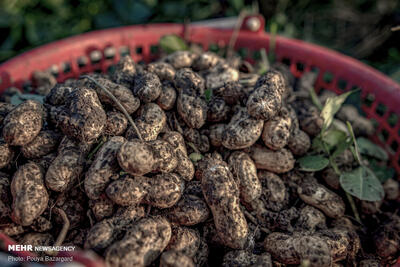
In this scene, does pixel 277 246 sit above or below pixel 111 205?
below

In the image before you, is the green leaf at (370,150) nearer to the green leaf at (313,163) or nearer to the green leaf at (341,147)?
the green leaf at (341,147)

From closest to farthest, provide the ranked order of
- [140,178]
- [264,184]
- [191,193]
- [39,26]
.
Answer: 1. [140,178]
2. [191,193]
3. [264,184]
4. [39,26]

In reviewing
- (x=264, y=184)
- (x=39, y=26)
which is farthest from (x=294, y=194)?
(x=39, y=26)

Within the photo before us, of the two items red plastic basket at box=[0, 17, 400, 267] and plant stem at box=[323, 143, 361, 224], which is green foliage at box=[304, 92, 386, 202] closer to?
plant stem at box=[323, 143, 361, 224]

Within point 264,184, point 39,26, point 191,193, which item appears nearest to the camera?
point 191,193

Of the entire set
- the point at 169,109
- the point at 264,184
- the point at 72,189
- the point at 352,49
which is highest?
the point at 169,109

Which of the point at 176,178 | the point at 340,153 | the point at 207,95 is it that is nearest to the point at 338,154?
the point at 340,153

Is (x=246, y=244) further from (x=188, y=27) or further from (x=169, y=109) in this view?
(x=188, y=27)

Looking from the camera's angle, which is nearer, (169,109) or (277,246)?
(277,246)
